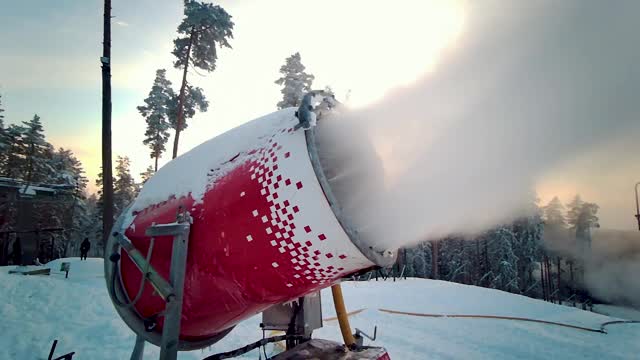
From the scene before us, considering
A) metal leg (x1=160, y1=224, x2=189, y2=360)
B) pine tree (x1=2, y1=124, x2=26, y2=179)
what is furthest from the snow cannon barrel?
pine tree (x1=2, y1=124, x2=26, y2=179)

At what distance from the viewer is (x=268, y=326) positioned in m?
4.29

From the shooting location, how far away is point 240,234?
293 centimetres

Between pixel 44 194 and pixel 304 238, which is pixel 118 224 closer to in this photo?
pixel 304 238

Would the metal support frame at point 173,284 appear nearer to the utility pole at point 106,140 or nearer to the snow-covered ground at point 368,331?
the snow-covered ground at point 368,331

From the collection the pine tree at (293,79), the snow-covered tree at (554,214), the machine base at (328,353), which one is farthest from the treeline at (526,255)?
the machine base at (328,353)

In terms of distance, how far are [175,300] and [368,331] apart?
984 cm

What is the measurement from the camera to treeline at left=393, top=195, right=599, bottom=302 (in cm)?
5125

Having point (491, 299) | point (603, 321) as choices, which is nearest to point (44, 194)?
point (491, 299)

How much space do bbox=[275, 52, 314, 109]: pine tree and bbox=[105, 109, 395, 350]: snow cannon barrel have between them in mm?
27339

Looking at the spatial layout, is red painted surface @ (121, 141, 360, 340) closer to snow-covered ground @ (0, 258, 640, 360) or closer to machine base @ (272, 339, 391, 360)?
machine base @ (272, 339, 391, 360)

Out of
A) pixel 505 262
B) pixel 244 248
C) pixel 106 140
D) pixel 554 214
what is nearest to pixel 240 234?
pixel 244 248

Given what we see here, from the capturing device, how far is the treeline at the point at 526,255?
51250 millimetres

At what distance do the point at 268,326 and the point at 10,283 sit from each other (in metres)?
11.0

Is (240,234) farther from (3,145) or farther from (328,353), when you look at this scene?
(3,145)
